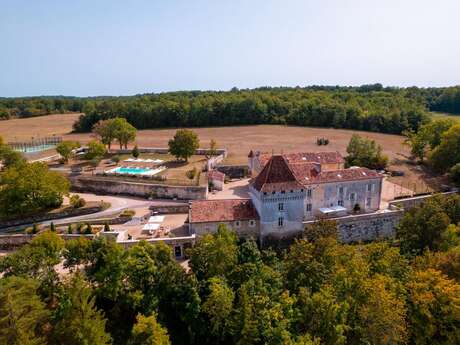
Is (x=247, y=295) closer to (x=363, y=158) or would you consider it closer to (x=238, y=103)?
(x=363, y=158)

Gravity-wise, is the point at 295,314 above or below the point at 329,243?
below

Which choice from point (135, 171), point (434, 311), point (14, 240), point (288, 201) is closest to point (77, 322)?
point (14, 240)

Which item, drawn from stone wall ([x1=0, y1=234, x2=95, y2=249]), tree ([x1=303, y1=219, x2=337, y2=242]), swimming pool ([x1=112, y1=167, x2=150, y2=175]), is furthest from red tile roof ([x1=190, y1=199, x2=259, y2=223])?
swimming pool ([x1=112, y1=167, x2=150, y2=175])

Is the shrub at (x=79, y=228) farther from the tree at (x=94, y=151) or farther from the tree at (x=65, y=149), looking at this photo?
the tree at (x=65, y=149)

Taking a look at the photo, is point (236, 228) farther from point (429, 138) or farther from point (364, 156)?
point (429, 138)

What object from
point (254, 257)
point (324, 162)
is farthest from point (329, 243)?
point (324, 162)

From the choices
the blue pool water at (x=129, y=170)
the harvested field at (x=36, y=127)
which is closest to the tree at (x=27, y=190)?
the blue pool water at (x=129, y=170)
